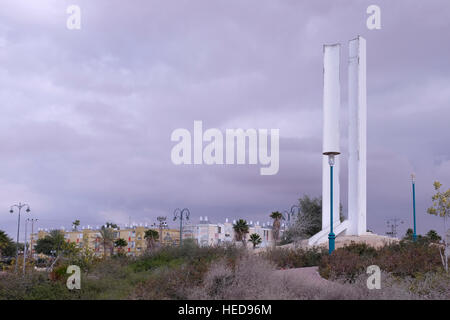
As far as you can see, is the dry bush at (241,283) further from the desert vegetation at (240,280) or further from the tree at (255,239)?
the tree at (255,239)

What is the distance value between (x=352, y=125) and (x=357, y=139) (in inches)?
38.9

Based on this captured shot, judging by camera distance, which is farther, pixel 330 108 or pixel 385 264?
pixel 330 108

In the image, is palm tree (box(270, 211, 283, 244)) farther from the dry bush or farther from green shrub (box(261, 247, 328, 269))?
the dry bush

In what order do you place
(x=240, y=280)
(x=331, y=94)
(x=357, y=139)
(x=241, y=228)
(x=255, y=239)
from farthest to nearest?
(x=255, y=239)
(x=241, y=228)
(x=357, y=139)
(x=331, y=94)
(x=240, y=280)

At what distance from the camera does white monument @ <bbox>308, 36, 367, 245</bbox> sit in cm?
3006

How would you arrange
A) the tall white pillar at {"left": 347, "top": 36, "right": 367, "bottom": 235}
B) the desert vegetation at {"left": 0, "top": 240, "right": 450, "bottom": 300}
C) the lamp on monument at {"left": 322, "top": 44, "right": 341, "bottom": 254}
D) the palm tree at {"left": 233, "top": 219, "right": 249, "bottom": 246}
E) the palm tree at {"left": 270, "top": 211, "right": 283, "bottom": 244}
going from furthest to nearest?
the palm tree at {"left": 233, "top": 219, "right": 249, "bottom": 246} < the palm tree at {"left": 270, "top": 211, "right": 283, "bottom": 244} < the tall white pillar at {"left": 347, "top": 36, "right": 367, "bottom": 235} < the lamp on monument at {"left": 322, "top": 44, "right": 341, "bottom": 254} < the desert vegetation at {"left": 0, "top": 240, "right": 450, "bottom": 300}

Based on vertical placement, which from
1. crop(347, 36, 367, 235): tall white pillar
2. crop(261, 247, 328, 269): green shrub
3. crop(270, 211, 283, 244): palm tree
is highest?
crop(347, 36, 367, 235): tall white pillar

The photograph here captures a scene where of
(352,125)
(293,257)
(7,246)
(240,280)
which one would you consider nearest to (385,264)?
(293,257)

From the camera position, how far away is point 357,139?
3053 cm

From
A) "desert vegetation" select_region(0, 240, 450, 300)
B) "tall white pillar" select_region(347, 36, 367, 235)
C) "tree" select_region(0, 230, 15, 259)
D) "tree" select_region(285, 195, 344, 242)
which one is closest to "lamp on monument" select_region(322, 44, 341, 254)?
"tall white pillar" select_region(347, 36, 367, 235)

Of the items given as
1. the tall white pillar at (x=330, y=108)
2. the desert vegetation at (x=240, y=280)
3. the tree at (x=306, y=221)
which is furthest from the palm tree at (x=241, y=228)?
the desert vegetation at (x=240, y=280)

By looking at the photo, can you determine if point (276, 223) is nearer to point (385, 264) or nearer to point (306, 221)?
point (306, 221)
